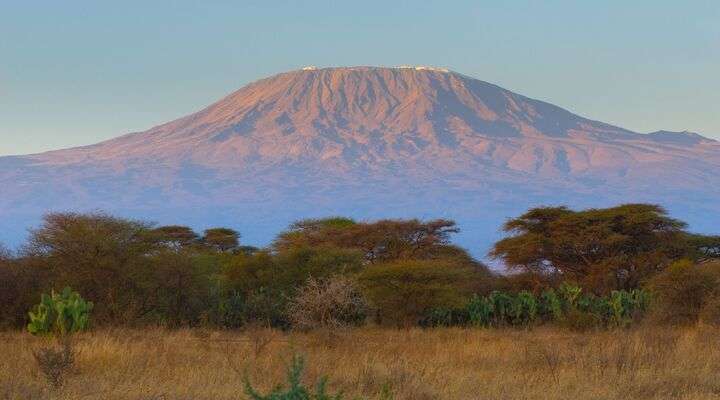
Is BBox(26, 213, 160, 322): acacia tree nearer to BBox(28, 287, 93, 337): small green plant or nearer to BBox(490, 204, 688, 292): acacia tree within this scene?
BBox(28, 287, 93, 337): small green plant

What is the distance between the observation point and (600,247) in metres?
36.2

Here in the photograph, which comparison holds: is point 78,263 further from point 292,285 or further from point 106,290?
point 292,285

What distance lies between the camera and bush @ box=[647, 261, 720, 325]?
955 inches

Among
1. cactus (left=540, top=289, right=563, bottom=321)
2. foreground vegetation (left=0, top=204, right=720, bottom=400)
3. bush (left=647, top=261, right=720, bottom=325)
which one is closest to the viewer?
foreground vegetation (left=0, top=204, right=720, bottom=400)

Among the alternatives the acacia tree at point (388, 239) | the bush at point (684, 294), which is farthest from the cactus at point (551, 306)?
the acacia tree at point (388, 239)

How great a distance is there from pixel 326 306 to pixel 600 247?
1496cm

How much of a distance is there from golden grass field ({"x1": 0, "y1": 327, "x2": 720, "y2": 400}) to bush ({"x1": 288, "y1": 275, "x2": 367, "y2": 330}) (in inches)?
163

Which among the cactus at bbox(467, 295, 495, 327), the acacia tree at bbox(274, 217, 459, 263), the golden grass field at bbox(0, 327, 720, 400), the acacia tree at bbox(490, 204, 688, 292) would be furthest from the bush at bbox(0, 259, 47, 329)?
the acacia tree at bbox(490, 204, 688, 292)

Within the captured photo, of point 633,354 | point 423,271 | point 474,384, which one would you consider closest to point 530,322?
point 423,271

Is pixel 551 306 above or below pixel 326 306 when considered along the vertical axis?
below

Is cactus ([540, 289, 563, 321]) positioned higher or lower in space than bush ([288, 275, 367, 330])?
lower

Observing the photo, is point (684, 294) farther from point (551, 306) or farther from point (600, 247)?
point (600, 247)

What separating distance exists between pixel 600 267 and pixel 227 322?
14345 millimetres

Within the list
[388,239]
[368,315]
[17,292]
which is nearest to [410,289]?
[368,315]
